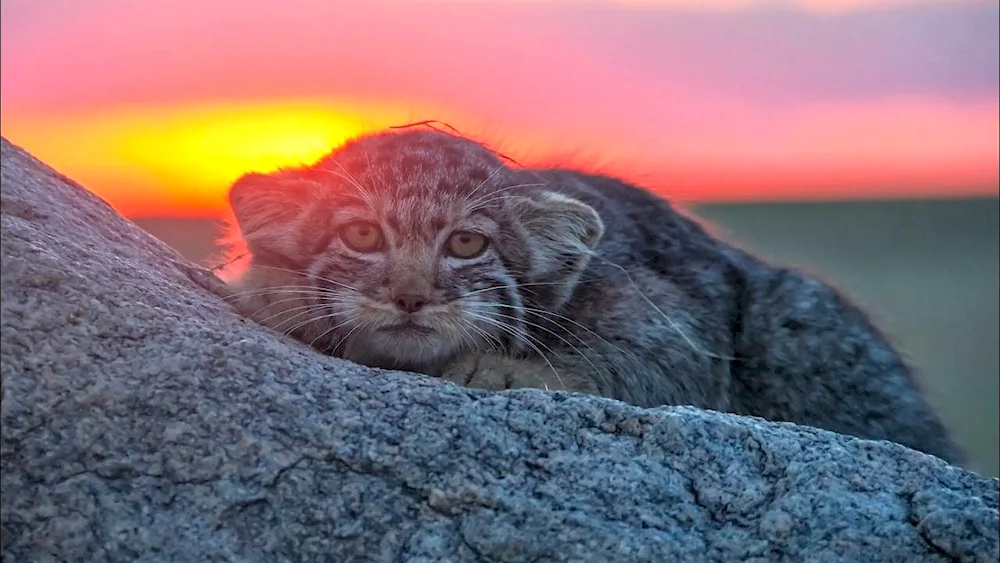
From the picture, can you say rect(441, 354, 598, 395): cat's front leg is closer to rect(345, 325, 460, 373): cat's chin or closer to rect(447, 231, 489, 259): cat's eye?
rect(345, 325, 460, 373): cat's chin

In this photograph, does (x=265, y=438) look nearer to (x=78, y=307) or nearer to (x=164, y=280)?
(x=78, y=307)

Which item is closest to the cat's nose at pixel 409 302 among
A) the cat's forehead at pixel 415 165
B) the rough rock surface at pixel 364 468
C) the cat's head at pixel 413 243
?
the cat's head at pixel 413 243

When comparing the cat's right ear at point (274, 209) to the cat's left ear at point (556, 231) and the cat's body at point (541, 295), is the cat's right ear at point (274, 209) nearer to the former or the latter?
the cat's body at point (541, 295)

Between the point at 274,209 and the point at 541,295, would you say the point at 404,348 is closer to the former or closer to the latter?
the point at 541,295

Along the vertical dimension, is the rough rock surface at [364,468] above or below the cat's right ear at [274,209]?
below

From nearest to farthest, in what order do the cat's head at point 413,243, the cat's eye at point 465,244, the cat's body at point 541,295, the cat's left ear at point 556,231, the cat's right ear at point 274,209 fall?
the cat's head at point 413,243
the cat's body at point 541,295
the cat's eye at point 465,244
the cat's right ear at point 274,209
the cat's left ear at point 556,231

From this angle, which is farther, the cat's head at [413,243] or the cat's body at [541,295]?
the cat's body at [541,295]

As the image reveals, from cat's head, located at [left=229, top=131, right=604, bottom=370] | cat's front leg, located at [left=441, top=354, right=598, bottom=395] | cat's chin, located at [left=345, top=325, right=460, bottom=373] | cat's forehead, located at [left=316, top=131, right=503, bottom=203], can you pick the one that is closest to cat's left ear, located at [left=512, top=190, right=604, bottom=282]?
cat's head, located at [left=229, top=131, right=604, bottom=370]
